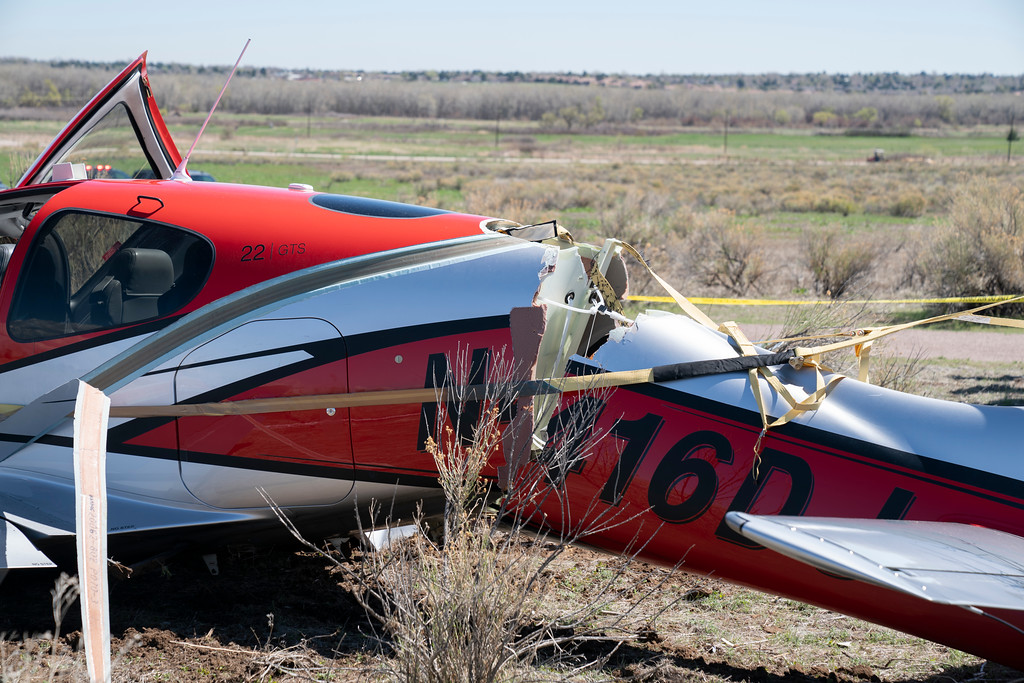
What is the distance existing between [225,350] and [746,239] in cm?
1565

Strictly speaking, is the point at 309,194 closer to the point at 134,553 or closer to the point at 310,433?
the point at 310,433

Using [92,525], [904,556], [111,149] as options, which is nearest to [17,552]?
[92,525]

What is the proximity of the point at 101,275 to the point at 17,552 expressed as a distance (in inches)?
59.5

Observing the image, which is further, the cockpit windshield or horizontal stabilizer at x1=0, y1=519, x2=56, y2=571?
the cockpit windshield

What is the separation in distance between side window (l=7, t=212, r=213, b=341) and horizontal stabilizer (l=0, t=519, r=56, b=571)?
1044 millimetres

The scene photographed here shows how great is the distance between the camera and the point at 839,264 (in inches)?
672

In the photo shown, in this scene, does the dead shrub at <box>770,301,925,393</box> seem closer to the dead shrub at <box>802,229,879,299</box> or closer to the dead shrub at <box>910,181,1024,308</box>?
the dead shrub at <box>910,181,1024,308</box>

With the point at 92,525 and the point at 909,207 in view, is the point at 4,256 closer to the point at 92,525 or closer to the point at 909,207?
the point at 92,525

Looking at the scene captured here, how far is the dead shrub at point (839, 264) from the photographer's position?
663 inches

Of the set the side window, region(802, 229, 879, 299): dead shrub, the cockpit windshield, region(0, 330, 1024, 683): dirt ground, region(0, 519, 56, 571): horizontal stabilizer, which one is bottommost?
region(0, 330, 1024, 683): dirt ground

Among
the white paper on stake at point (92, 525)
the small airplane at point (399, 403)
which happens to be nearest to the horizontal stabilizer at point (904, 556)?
the small airplane at point (399, 403)

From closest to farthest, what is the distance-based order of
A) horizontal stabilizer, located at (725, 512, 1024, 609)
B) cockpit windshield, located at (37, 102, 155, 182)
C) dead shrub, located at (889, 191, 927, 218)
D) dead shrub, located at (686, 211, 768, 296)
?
horizontal stabilizer, located at (725, 512, 1024, 609) < cockpit windshield, located at (37, 102, 155, 182) < dead shrub, located at (686, 211, 768, 296) < dead shrub, located at (889, 191, 927, 218)

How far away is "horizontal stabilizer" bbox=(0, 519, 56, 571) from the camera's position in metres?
4.05

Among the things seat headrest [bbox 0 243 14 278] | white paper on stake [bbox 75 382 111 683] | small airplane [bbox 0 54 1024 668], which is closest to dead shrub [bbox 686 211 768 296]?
small airplane [bbox 0 54 1024 668]
